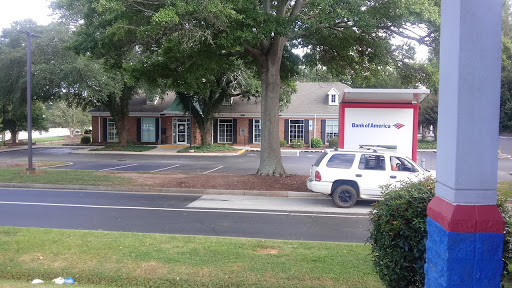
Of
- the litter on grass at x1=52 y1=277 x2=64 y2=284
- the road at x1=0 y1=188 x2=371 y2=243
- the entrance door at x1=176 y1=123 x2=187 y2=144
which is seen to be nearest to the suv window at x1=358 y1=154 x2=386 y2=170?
the road at x1=0 y1=188 x2=371 y2=243

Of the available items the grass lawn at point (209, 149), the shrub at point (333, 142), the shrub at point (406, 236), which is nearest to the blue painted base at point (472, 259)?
the shrub at point (406, 236)

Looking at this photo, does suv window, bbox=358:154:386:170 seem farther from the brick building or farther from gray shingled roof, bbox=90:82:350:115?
the brick building

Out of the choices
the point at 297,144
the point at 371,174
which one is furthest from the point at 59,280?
the point at 297,144

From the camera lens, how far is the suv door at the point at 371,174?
11.7m

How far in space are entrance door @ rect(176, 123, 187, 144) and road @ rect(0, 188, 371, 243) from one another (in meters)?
26.3

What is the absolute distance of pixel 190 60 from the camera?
53.4ft

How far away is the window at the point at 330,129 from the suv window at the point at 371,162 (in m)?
27.1

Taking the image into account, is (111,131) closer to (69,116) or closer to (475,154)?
(69,116)

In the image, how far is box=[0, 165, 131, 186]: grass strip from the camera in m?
15.7

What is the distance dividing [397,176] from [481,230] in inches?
346

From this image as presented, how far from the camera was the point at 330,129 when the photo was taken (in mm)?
38938

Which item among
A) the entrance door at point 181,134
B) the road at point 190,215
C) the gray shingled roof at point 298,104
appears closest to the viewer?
the road at point 190,215

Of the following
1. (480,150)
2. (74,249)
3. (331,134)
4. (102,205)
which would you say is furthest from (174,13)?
(331,134)

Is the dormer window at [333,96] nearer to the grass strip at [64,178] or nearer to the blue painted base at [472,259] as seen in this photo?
the grass strip at [64,178]
